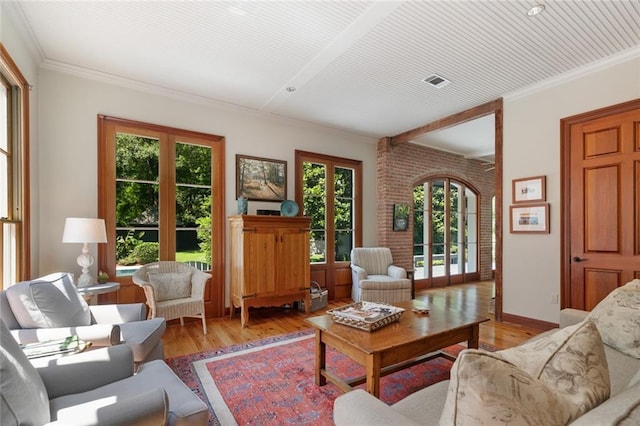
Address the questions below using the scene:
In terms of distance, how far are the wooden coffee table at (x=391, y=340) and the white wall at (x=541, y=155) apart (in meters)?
1.71

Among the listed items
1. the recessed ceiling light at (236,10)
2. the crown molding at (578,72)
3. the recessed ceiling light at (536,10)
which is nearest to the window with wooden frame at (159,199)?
the recessed ceiling light at (236,10)

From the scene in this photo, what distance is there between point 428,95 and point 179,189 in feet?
11.2

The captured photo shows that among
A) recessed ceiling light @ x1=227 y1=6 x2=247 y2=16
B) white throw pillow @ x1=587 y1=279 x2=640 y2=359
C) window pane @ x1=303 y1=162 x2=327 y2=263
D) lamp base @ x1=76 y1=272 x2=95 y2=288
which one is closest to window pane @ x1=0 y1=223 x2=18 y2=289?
lamp base @ x1=76 y1=272 x2=95 y2=288

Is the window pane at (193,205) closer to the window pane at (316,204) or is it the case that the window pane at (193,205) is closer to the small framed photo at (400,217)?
the window pane at (316,204)

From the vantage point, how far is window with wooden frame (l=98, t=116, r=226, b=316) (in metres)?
3.53

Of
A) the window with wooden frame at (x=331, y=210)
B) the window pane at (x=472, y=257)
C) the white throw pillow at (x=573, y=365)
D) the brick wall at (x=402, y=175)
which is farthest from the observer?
the window pane at (x=472, y=257)

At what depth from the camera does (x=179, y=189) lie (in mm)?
3943

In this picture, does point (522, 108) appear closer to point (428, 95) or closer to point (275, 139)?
point (428, 95)

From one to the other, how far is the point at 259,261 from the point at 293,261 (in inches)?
19.7

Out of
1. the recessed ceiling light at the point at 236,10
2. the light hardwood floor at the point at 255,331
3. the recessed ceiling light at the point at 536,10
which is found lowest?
the light hardwood floor at the point at 255,331

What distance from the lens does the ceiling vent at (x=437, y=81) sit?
11.3 feet

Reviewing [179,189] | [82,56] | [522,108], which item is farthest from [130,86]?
[522,108]

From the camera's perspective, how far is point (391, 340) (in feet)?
6.34

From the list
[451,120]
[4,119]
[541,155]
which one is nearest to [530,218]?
[541,155]
